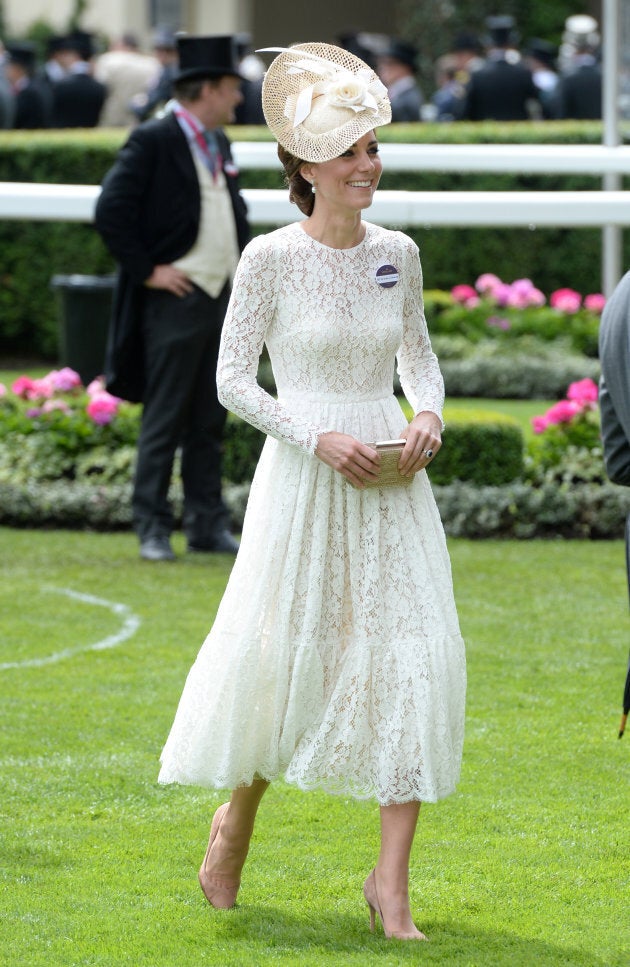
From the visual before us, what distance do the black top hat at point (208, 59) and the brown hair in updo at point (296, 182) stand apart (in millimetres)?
3801

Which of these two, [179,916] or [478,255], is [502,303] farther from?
[179,916]

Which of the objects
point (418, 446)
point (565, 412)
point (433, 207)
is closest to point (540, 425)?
point (565, 412)

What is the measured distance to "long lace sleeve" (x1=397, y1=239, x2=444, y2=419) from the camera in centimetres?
404

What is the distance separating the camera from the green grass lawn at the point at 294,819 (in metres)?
3.88

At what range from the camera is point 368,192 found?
3.88 m

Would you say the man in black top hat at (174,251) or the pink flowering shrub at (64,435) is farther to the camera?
the pink flowering shrub at (64,435)

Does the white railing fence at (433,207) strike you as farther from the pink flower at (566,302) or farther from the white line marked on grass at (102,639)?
the pink flower at (566,302)

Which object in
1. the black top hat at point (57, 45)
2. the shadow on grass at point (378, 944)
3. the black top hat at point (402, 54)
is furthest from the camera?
the black top hat at point (57, 45)

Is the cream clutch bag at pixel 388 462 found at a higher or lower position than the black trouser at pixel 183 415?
higher

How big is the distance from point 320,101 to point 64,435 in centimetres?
563

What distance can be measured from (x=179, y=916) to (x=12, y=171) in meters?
12.4

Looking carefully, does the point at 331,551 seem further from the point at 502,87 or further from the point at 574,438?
the point at 502,87

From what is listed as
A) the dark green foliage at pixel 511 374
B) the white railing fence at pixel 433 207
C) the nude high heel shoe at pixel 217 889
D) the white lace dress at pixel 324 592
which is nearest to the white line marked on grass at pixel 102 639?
the nude high heel shoe at pixel 217 889

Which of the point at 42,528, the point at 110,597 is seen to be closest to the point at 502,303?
the point at 42,528
